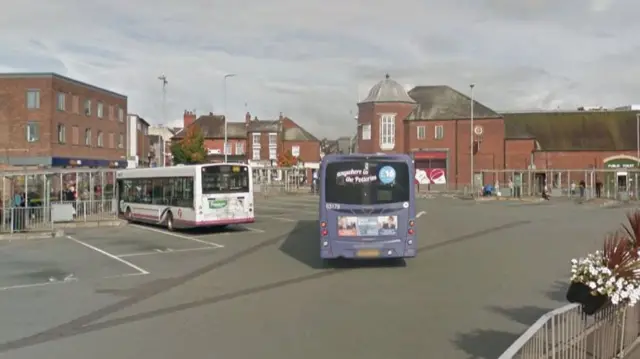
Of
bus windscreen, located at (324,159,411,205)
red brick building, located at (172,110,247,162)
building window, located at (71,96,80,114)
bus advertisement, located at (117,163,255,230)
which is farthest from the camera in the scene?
red brick building, located at (172,110,247,162)

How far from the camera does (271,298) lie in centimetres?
1188

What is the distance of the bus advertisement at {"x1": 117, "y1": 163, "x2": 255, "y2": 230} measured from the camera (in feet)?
84.9

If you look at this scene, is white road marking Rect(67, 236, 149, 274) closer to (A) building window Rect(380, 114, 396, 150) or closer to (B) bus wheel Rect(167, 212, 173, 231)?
(B) bus wheel Rect(167, 212, 173, 231)

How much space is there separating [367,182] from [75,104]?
51.6m

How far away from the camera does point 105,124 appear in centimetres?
6769

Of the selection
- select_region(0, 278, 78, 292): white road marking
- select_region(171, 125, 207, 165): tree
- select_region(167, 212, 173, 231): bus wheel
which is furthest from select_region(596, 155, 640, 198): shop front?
select_region(0, 278, 78, 292): white road marking

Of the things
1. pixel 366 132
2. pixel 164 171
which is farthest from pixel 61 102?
pixel 366 132

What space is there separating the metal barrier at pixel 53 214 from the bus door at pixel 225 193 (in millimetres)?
7214

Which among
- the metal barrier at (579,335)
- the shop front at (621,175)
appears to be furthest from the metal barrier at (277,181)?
the metal barrier at (579,335)

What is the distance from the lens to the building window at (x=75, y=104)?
60.3 meters

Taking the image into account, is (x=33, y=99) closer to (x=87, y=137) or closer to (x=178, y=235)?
(x=87, y=137)

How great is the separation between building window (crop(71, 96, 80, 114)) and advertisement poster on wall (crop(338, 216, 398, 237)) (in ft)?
168

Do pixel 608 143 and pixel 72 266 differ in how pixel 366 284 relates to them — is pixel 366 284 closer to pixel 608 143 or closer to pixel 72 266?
pixel 72 266

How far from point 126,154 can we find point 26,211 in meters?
49.9
